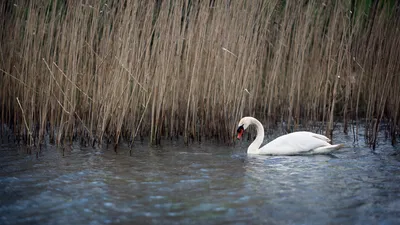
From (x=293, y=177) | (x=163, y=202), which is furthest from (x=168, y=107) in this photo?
(x=163, y=202)

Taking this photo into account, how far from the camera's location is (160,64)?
26.2 ft

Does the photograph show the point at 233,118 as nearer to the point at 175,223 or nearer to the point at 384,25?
the point at 384,25

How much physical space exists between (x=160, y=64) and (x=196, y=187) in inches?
111

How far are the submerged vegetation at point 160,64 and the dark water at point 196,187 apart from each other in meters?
0.54

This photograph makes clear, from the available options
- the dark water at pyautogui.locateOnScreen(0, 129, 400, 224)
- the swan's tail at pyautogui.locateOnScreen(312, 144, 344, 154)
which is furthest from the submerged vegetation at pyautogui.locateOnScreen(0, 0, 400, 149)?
the swan's tail at pyautogui.locateOnScreen(312, 144, 344, 154)

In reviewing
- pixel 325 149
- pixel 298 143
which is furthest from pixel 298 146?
pixel 325 149

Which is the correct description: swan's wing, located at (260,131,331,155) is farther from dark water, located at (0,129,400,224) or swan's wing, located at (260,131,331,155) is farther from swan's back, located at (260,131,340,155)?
dark water, located at (0,129,400,224)

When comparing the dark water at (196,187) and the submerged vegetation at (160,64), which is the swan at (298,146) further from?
the submerged vegetation at (160,64)

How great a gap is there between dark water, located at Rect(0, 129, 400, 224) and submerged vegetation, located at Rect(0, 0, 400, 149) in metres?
0.54

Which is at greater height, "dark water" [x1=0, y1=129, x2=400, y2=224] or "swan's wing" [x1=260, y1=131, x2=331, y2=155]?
"swan's wing" [x1=260, y1=131, x2=331, y2=155]

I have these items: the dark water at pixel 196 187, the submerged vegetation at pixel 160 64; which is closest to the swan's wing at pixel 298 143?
the dark water at pixel 196 187

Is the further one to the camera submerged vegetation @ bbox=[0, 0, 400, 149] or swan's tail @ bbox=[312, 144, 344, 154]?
submerged vegetation @ bbox=[0, 0, 400, 149]

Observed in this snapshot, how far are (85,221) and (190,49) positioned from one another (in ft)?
14.0

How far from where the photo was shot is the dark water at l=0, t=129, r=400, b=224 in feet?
14.9
